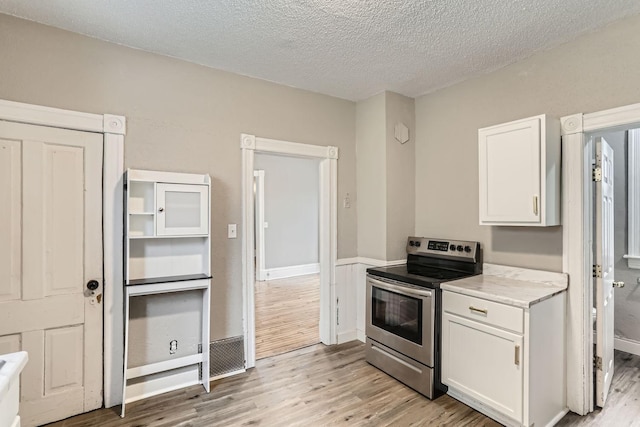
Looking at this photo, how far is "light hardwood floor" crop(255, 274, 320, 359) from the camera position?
355 centimetres

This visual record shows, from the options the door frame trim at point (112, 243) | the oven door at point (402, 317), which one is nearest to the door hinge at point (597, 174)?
the oven door at point (402, 317)

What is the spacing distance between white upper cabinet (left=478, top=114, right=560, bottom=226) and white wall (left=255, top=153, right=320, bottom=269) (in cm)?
430

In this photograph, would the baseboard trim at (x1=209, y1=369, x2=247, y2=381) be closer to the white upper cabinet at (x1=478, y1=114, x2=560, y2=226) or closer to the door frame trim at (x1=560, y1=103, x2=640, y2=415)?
the white upper cabinet at (x1=478, y1=114, x2=560, y2=226)

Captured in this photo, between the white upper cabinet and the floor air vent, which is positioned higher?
the white upper cabinet

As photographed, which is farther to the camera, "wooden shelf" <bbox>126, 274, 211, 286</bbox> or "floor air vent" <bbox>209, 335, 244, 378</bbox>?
"floor air vent" <bbox>209, 335, 244, 378</bbox>

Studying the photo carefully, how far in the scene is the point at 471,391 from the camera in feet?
7.56

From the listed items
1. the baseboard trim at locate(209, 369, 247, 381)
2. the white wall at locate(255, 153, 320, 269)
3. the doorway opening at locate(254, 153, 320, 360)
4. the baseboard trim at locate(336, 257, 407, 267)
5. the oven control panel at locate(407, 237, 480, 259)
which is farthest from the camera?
the white wall at locate(255, 153, 320, 269)

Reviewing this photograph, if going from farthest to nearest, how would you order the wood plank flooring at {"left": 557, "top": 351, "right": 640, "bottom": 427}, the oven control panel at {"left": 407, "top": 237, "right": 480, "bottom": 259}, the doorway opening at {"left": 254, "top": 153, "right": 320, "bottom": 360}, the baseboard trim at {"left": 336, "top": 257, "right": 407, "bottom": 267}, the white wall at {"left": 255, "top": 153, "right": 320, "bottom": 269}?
1. the white wall at {"left": 255, "top": 153, "right": 320, "bottom": 269}
2. the doorway opening at {"left": 254, "top": 153, "right": 320, "bottom": 360}
3. the baseboard trim at {"left": 336, "top": 257, "right": 407, "bottom": 267}
4. the oven control panel at {"left": 407, "top": 237, "right": 480, "bottom": 259}
5. the wood plank flooring at {"left": 557, "top": 351, "right": 640, "bottom": 427}

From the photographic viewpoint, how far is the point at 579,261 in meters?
2.31

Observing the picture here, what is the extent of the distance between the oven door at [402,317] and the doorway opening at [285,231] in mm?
2240

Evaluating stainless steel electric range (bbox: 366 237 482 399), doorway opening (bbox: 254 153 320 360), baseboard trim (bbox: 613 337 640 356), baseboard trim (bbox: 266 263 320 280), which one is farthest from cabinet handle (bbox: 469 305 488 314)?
baseboard trim (bbox: 266 263 320 280)

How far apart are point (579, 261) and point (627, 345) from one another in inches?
70.6

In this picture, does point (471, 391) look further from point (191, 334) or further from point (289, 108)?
point (289, 108)

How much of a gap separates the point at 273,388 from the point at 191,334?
812mm
